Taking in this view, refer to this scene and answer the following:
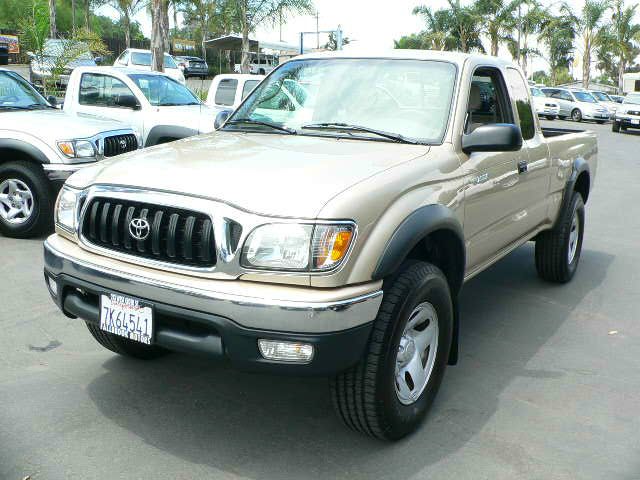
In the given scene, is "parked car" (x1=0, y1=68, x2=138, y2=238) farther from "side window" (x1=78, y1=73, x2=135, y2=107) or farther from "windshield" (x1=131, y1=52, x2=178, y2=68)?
"windshield" (x1=131, y1=52, x2=178, y2=68)

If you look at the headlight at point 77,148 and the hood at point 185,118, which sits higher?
the hood at point 185,118

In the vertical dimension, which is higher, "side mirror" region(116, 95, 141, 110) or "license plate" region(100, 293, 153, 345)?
"side mirror" region(116, 95, 141, 110)

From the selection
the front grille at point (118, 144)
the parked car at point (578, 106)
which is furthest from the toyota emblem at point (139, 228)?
the parked car at point (578, 106)

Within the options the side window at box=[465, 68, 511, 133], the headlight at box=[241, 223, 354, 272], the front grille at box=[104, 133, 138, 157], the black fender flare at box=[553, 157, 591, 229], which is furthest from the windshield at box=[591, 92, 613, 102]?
the headlight at box=[241, 223, 354, 272]

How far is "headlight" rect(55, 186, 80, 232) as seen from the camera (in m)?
3.33

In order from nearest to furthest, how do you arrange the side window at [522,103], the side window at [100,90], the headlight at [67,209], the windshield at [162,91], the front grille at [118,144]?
the headlight at [67,209], the side window at [522,103], the front grille at [118,144], the side window at [100,90], the windshield at [162,91]

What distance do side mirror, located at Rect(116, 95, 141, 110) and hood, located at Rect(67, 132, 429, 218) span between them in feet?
21.0

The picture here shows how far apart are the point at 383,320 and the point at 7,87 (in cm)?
649

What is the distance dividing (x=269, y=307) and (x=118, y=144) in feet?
17.5

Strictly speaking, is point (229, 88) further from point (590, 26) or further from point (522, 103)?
point (590, 26)

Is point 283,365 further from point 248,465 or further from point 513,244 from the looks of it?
point 513,244

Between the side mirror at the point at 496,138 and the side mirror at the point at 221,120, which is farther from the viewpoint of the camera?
the side mirror at the point at 221,120

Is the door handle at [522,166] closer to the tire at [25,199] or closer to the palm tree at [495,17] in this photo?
the tire at [25,199]

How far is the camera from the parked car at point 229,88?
12711 mm
